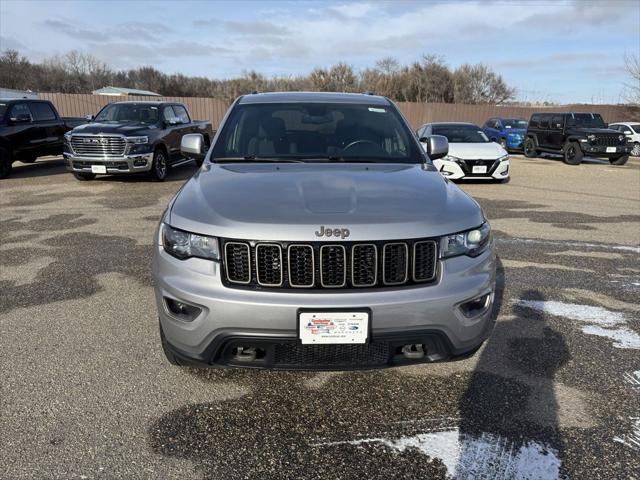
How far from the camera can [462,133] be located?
12977mm

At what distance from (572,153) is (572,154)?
0.04 m

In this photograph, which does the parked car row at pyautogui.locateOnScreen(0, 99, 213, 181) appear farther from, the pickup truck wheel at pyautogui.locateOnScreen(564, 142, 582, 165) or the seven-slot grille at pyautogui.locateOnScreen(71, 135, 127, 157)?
the pickup truck wheel at pyautogui.locateOnScreen(564, 142, 582, 165)

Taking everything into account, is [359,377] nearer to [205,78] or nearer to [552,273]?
[552,273]

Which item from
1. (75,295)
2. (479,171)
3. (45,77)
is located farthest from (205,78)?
(75,295)

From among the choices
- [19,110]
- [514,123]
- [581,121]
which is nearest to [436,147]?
[19,110]

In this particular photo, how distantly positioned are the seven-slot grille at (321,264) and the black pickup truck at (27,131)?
1208 cm

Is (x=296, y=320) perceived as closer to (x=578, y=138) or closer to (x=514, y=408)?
(x=514, y=408)

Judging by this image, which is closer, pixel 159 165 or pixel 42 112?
pixel 159 165

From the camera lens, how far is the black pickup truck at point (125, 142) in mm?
10625

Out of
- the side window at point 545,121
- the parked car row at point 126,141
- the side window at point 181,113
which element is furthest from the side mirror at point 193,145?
the side window at point 545,121

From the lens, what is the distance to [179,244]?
2629mm

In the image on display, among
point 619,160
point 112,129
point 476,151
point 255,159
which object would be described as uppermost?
point 255,159

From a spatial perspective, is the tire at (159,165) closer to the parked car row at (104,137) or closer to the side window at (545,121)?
the parked car row at (104,137)

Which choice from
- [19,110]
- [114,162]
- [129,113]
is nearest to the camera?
[114,162]
